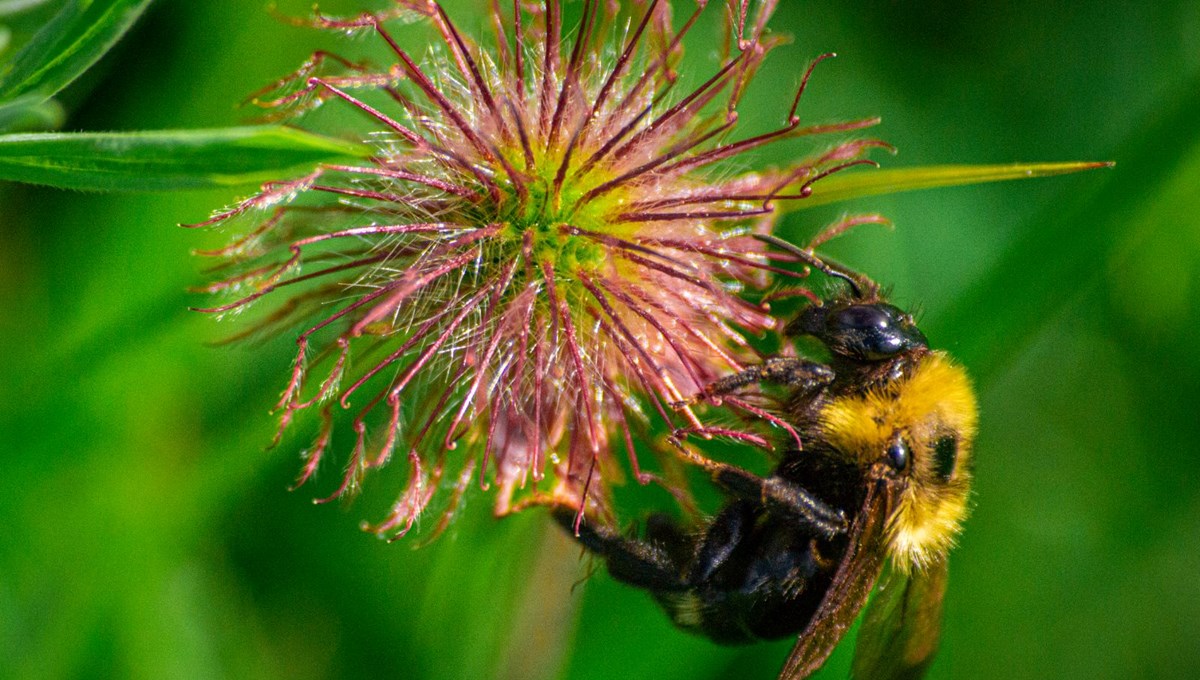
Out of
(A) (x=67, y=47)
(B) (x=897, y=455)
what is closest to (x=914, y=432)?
(B) (x=897, y=455)

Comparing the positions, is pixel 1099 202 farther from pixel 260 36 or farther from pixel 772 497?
pixel 260 36

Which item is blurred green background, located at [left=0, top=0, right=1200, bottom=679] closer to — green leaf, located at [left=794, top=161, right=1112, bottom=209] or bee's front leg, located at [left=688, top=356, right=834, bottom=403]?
bee's front leg, located at [left=688, top=356, right=834, bottom=403]

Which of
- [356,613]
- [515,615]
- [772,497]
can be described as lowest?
[356,613]

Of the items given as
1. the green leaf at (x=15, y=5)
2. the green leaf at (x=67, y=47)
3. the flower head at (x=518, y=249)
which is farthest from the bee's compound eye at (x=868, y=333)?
the green leaf at (x=15, y=5)

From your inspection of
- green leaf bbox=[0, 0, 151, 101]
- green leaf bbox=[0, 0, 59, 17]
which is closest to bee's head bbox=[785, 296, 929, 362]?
green leaf bbox=[0, 0, 151, 101]

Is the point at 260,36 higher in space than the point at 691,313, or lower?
higher

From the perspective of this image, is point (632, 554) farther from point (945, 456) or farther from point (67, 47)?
point (67, 47)

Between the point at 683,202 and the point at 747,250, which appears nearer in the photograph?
the point at 683,202

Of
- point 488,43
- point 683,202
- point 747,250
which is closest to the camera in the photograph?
point 683,202

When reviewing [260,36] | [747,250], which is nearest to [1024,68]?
[747,250]
